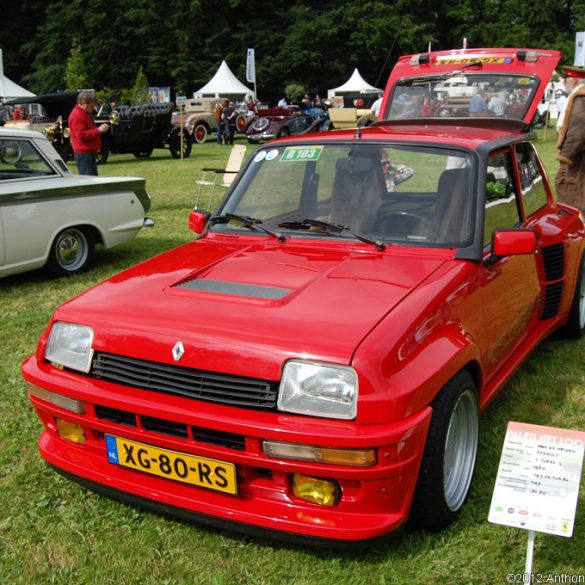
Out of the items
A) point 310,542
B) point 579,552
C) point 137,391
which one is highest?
point 137,391

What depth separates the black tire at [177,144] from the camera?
20172mm

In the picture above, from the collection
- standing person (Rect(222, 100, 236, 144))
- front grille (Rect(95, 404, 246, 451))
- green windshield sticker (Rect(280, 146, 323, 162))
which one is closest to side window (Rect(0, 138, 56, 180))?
green windshield sticker (Rect(280, 146, 323, 162))

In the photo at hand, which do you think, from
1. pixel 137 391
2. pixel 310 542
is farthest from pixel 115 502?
pixel 310 542

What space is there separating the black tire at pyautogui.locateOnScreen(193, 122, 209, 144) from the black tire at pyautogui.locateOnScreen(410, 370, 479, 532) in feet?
78.2

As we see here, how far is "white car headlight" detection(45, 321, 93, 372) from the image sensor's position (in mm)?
2744

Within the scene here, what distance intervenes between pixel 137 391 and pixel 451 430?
49.3 inches

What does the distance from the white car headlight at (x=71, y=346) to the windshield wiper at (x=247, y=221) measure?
3.62 ft

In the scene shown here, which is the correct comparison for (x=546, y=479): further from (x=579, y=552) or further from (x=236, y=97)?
(x=236, y=97)

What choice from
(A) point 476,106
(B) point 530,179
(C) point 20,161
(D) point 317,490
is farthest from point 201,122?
(D) point 317,490

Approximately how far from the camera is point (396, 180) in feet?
11.9

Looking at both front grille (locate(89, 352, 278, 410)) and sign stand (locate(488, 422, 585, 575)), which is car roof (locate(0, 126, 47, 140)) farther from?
sign stand (locate(488, 422, 585, 575))

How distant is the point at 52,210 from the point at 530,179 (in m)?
4.28

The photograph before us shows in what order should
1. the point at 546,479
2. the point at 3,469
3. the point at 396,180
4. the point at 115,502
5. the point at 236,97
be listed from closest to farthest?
the point at 546,479
the point at 115,502
the point at 3,469
the point at 396,180
the point at 236,97

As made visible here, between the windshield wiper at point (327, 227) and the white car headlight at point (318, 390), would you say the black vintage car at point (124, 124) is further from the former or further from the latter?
the white car headlight at point (318, 390)
